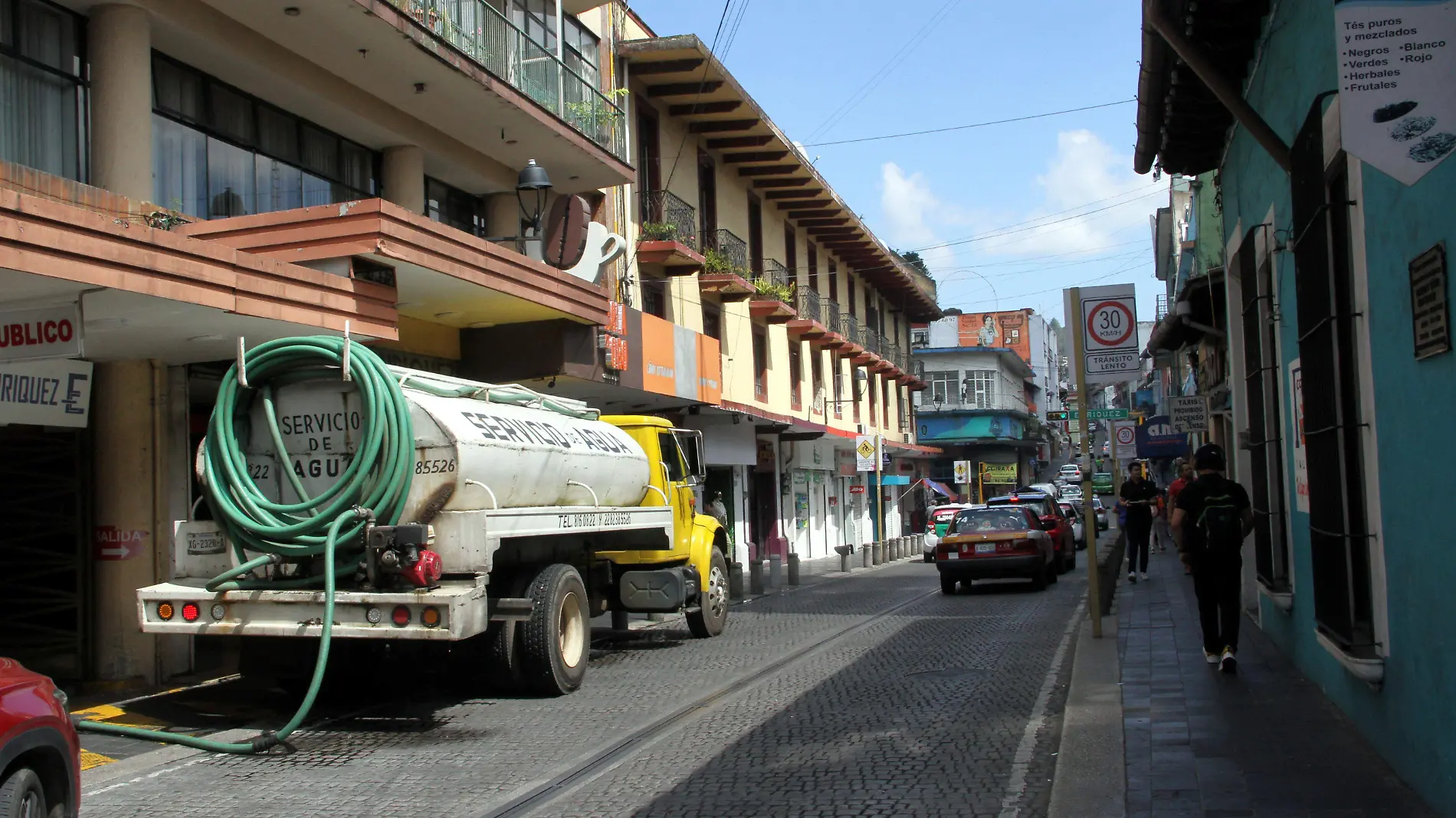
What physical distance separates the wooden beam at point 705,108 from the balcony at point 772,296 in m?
4.36

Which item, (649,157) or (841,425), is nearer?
(649,157)

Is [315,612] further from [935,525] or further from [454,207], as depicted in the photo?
[935,525]

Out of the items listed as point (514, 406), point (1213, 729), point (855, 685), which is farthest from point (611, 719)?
point (1213, 729)

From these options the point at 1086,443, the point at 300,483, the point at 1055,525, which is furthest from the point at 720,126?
the point at 300,483

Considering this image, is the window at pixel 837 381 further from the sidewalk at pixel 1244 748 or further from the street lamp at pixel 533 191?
the sidewalk at pixel 1244 748

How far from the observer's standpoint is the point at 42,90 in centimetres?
1153

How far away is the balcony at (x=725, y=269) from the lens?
28.0 meters

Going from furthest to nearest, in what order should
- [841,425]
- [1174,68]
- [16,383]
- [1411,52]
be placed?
[841,425] → [1174,68] → [16,383] → [1411,52]

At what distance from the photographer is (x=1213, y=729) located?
7.77 m

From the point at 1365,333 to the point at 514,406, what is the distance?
7425mm

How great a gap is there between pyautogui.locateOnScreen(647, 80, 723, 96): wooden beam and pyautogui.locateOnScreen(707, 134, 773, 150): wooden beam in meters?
3.00

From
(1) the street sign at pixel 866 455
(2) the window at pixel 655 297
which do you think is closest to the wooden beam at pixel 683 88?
(2) the window at pixel 655 297

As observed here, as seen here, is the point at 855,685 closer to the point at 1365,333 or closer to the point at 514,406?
the point at 514,406

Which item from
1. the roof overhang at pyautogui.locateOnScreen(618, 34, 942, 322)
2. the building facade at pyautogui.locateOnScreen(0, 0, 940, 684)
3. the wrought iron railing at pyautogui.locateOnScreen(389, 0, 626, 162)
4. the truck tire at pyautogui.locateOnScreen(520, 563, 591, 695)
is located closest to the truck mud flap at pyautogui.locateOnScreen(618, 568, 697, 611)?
the truck tire at pyautogui.locateOnScreen(520, 563, 591, 695)
